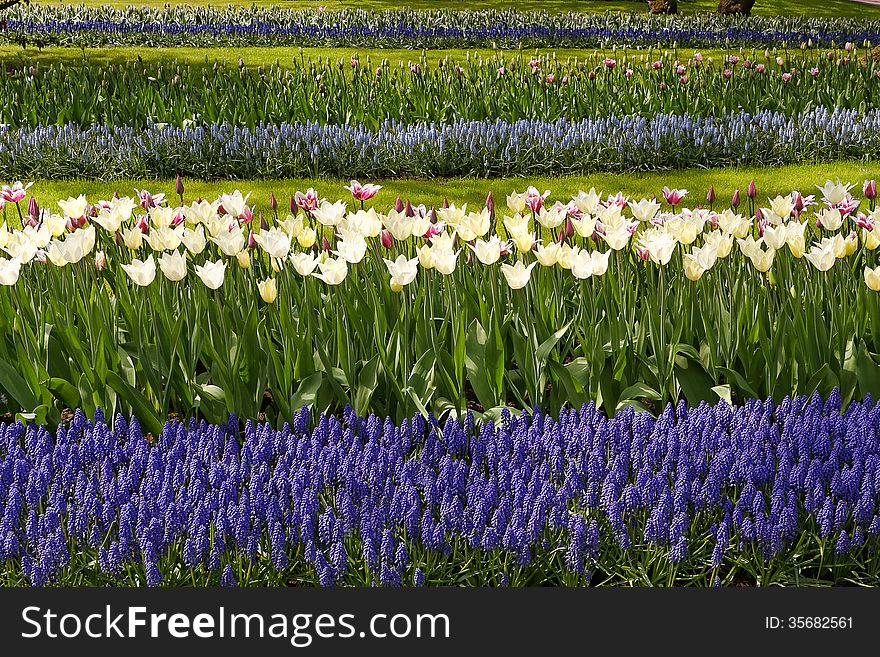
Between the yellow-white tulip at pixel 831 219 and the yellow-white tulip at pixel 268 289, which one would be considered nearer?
the yellow-white tulip at pixel 268 289

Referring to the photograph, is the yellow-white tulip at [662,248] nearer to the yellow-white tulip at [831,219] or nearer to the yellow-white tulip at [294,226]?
the yellow-white tulip at [831,219]

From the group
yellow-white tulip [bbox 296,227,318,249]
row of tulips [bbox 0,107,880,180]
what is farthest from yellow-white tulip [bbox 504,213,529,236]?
row of tulips [bbox 0,107,880,180]

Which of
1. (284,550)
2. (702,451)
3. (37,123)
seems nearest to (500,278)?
(702,451)

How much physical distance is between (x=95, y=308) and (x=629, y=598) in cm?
201

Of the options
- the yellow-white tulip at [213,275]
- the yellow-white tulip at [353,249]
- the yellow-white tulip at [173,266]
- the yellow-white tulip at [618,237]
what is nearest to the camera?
the yellow-white tulip at [213,275]

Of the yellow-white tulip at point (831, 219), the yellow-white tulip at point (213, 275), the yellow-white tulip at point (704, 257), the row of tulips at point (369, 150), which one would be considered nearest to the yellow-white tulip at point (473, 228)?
the yellow-white tulip at point (704, 257)

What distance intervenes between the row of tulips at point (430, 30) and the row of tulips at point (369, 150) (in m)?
8.68

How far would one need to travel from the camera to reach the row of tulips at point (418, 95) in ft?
28.3

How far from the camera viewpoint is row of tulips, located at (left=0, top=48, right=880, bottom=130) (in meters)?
8.63

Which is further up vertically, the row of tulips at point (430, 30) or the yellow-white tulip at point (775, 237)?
the row of tulips at point (430, 30)

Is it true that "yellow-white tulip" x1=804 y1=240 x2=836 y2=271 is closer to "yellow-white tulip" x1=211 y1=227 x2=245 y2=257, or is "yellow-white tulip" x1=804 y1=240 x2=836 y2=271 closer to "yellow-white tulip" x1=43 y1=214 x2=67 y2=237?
"yellow-white tulip" x1=211 y1=227 x2=245 y2=257

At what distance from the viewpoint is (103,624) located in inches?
85.6

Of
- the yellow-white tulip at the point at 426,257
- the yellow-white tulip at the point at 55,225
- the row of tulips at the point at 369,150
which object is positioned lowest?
the yellow-white tulip at the point at 426,257

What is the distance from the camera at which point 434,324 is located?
3.31 m
